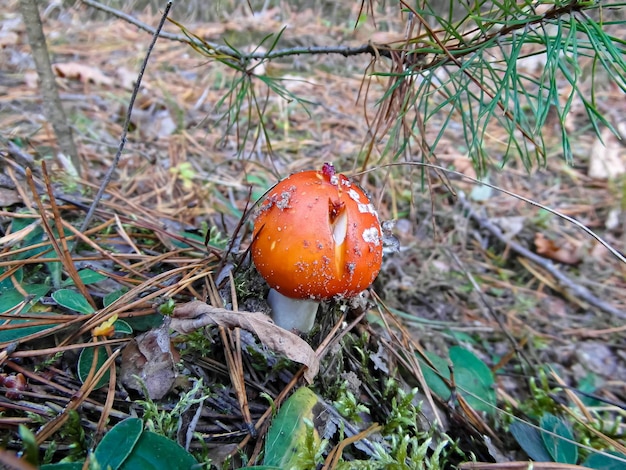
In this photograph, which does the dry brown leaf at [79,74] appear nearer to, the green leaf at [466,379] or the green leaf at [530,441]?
the green leaf at [466,379]

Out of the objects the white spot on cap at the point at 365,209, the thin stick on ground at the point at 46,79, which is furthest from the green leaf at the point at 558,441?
the thin stick on ground at the point at 46,79

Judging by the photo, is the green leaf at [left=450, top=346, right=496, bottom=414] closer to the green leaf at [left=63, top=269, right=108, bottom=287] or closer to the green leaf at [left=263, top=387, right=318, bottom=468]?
the green leaf at [left=263, top=387, right=318, bottom=468]

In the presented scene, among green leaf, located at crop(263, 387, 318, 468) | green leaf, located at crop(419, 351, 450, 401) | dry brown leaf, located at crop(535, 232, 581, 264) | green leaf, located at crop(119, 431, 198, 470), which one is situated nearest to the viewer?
green leaf, located at crop(119, 431, 198, 470)

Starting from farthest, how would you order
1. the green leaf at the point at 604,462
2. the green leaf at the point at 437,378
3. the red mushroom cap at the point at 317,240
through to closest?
the green leaf at the point at 437,378 < the green leaf at the point at 604,462 < the red mushroom cap at the point at 317,240

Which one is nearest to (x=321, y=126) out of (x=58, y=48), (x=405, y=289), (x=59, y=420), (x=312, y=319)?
(x=405, y=289)

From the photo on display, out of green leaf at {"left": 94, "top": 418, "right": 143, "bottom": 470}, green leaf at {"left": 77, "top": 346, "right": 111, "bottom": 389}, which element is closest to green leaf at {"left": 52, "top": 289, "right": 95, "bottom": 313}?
green leaf at {"left": 77, "top": 346, "right": 111, "bottom": 389}

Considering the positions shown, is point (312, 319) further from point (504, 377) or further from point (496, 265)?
point (496, 265)
